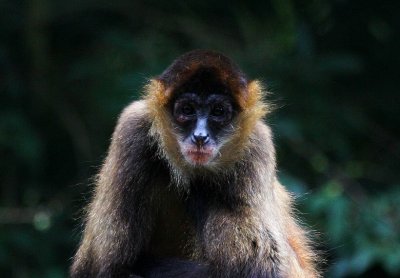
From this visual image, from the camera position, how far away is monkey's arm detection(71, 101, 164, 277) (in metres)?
7.75

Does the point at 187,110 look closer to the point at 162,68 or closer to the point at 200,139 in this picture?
the point at 200,139

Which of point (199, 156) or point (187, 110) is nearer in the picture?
point (199, 156)

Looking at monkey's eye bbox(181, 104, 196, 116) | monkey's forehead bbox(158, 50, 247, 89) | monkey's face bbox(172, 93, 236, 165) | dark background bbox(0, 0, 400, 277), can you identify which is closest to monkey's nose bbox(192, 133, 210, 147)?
monkey's face bbox(172, 93, 236, 165)

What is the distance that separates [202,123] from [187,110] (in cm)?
14

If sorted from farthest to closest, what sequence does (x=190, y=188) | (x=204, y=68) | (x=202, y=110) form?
(x=190, y=188)
(x=202, y=110)
(x=204, y=68)

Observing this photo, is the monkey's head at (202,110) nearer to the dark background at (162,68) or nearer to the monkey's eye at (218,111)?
the monkey's eye at (218,111)

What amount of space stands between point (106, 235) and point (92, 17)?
656 cm

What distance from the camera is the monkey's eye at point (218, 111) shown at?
25.4ft

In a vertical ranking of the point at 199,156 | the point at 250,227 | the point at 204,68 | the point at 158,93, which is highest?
the point at 204,68

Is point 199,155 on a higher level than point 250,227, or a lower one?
higher

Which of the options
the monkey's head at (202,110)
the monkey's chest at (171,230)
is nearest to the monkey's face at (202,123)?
the monkey's head at (202,110)

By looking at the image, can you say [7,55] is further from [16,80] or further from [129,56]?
[129,56]

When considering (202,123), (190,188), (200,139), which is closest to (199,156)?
(200,139)

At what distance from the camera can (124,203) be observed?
776 cm
